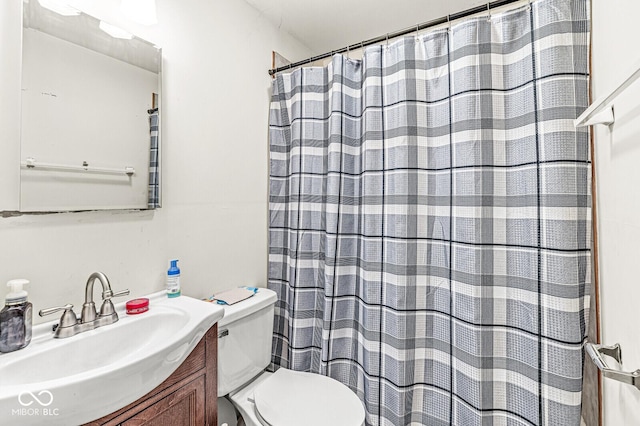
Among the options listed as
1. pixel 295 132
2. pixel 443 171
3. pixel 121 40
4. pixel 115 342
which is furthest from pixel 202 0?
pixel 115 342

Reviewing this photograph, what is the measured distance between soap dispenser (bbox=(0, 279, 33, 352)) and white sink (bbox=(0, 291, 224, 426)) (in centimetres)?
3

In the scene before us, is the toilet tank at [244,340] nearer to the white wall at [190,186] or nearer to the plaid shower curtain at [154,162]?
the white wall at [190,186]

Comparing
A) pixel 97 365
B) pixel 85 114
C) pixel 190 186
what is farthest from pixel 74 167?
pixel 97 365

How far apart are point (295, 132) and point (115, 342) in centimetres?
116

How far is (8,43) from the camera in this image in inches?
34.0

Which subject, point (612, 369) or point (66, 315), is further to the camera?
point (66, 315)

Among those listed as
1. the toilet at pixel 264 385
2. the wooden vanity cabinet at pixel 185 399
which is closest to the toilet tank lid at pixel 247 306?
the toilet at pixel 264 385

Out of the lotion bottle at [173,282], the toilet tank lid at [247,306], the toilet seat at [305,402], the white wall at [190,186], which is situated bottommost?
the toilet seat at [305,402]

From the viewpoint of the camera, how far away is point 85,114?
40.0 inches

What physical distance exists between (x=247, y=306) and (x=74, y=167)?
779mm

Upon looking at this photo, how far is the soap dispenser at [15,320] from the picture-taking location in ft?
2.59

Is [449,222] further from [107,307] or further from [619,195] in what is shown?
[107,307]

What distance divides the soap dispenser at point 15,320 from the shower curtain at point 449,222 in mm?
1003

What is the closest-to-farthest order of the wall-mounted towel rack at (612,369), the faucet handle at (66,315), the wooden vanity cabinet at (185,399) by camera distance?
the wall-mounted towel rack at (612,369) < the wooden vanity cabinet at (185,399) < the faucet handle at (66,315)
